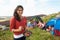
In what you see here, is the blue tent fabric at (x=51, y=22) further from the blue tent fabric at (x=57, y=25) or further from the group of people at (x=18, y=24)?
the group of people at (x=18, y=24)

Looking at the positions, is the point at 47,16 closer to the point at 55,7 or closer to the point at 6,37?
the point at 55,7

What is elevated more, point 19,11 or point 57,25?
point 19,11

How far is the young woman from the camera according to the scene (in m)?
3.22

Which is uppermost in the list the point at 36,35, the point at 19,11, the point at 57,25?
the point at 19,11

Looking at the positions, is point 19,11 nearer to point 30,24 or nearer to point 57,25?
point 30,24

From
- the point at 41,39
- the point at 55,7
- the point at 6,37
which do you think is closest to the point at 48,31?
the point at 41,39

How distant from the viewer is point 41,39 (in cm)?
346

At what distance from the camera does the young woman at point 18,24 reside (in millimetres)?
3223

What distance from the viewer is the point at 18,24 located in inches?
129

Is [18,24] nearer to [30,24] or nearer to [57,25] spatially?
[30,24]

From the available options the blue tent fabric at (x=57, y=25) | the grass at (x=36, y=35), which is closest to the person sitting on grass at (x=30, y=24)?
the grass at (x=36, y=35)

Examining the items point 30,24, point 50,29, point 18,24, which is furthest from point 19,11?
point 50,29

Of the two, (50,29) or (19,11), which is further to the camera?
(50,29)

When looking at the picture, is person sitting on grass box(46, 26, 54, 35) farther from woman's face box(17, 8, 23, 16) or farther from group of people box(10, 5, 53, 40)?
woman's face box(17, 8, 23, 16)
